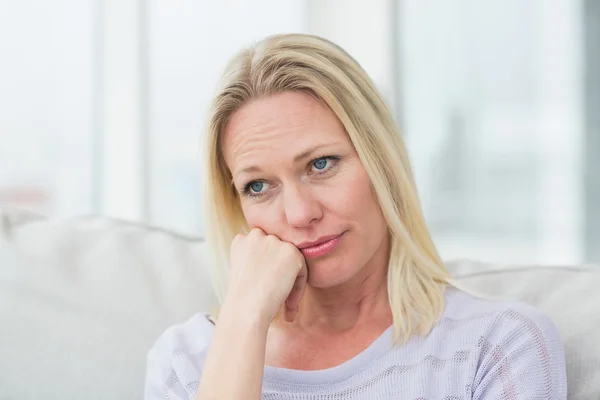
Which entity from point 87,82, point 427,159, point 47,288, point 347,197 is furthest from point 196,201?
point 347,197

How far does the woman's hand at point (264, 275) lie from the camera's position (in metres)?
1.35

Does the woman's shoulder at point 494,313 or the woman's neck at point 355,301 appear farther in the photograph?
the woman's neck at point 355,301

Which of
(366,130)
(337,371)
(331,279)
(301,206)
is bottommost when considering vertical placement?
(337,371)

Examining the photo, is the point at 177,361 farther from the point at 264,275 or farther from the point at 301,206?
the point at 301,206

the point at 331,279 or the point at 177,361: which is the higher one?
the point at 331,279

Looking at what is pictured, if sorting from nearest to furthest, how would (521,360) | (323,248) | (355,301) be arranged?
1. (521,360)
2. (323,248)
3. (355,301)

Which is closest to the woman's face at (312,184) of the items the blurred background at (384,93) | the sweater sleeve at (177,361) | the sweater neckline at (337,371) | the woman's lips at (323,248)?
the woman's lips at (323,248)

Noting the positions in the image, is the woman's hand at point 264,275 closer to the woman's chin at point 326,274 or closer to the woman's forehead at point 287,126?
the woman's chin at point 326,274

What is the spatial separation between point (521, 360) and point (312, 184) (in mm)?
426

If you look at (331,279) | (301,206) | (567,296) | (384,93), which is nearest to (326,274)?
(331,279)

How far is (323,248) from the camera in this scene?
137 cm

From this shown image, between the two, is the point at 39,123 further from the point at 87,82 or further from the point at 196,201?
the point at 196,201

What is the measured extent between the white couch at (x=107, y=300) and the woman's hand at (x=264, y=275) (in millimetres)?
227

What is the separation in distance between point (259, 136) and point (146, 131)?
2185 millimetres
